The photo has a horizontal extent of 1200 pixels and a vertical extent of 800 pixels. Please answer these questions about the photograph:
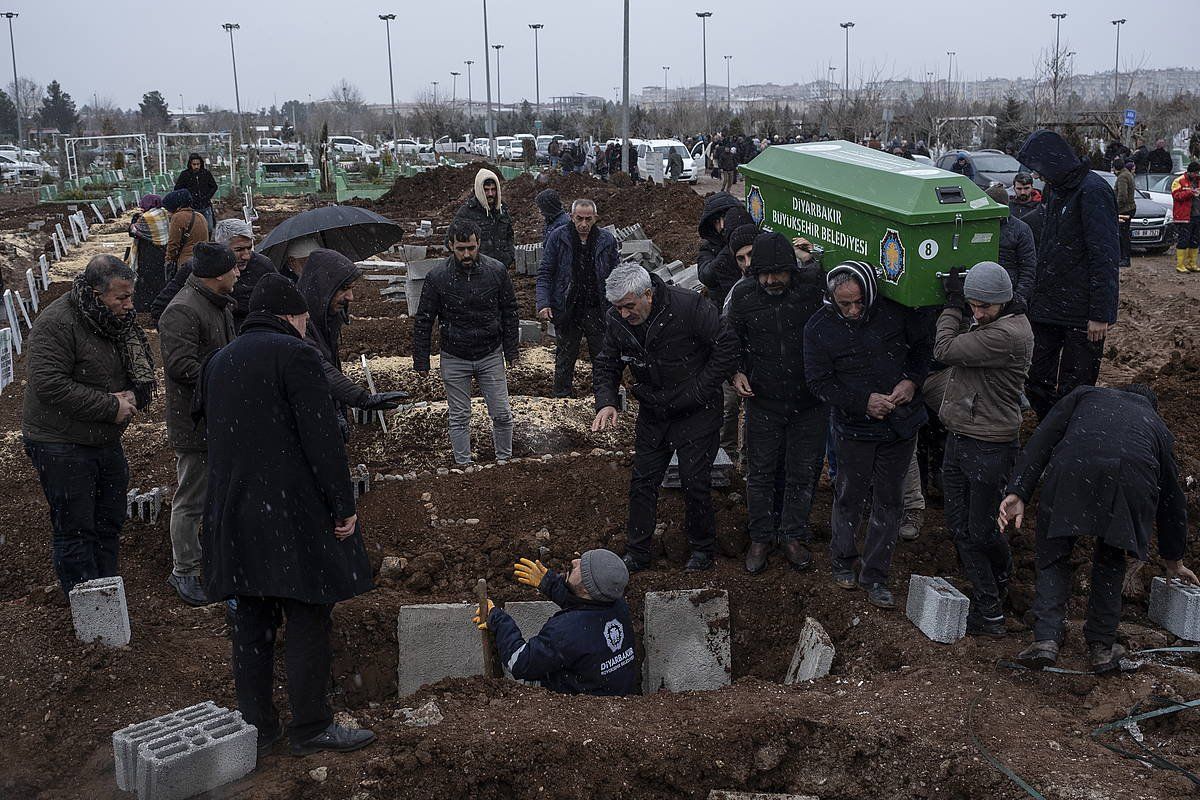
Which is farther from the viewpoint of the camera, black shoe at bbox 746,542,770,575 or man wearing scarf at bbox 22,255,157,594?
black shoe at bbox 746,542,770,575

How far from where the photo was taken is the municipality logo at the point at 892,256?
224 inches

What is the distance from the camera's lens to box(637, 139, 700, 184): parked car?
1327 inches

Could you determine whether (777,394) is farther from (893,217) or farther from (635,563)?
(635,563)

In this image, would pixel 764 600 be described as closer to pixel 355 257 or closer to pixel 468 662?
pixel 468 662

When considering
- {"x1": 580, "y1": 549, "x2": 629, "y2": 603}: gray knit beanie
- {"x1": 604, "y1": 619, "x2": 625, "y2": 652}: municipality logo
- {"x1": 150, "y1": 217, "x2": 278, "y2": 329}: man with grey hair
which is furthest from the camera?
{"x1": 150, "y1": 217, "x2": 278, "y2": 329}: man with grey hair

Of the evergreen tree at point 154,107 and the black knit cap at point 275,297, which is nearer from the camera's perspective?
the black knit cap at point 275,297

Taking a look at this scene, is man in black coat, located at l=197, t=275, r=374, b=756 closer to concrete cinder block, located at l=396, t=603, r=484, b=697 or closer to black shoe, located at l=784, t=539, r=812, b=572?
concrete cinder block, located at l=396, t=603, r=484, b=697

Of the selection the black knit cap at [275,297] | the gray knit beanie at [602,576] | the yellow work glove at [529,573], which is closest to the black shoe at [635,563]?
the yellow work glove at [529,573]

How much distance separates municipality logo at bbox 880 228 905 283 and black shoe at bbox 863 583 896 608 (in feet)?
5.25

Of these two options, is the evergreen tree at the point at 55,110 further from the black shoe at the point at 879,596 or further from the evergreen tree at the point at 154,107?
the black shoe at the point at 879,596

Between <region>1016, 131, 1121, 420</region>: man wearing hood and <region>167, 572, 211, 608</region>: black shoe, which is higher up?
<region>1016, 131, 1121, 420</region>: man wearing hood

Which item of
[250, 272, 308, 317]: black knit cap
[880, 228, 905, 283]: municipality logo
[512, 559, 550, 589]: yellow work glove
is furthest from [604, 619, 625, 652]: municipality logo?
[880, 228, 905, 283]: municipality logo

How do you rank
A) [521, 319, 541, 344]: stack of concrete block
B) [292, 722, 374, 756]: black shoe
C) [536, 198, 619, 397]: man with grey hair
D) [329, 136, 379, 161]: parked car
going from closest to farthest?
[292, 722, 374, 756]: black shoe, [536, 198, 619, 397]: man with grey hair, [521, 319, 541, 344]: stack of concrete block, [329, 136, 379, 161]: parked car

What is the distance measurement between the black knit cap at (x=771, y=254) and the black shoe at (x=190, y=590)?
3.50m
